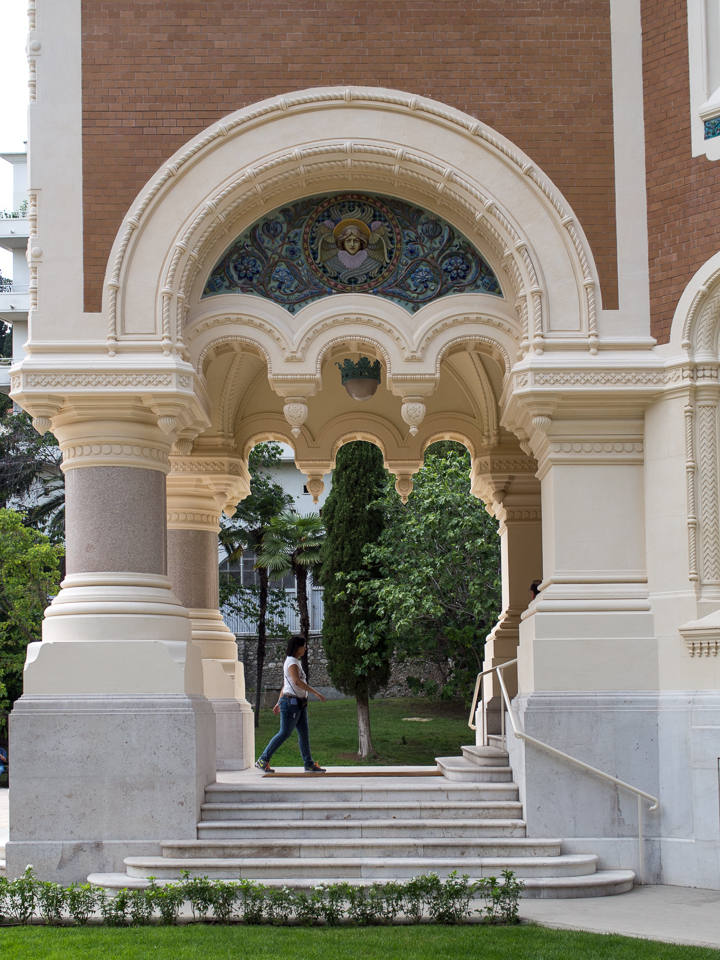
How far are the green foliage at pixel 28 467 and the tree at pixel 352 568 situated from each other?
8511 millimetres

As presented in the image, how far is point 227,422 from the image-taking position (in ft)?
47.2

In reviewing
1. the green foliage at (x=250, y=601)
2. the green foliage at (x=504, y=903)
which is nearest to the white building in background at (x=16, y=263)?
the green foliage at (x=250, y=601)

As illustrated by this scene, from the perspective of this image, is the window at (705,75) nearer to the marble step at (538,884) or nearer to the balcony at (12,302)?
the marble step at (538,884)

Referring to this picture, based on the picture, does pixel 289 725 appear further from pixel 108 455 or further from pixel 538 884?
pixel 538 884

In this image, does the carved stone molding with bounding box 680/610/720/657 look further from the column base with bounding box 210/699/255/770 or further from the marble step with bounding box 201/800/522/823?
the column base with bounding box 210/699/255/770

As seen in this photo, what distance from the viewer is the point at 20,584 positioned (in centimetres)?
2670

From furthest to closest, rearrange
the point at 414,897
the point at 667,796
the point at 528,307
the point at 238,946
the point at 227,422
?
1. the point at 227,422
2. the point at 528,307
3. the point at 667,796
4. the point at 414,897
5. the point at 238,946

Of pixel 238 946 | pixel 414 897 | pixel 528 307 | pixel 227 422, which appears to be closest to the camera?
pixel 238 946

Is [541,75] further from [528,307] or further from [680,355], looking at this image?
[680,355]

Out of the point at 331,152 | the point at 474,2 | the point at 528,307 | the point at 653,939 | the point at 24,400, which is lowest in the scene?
the point at 653,939

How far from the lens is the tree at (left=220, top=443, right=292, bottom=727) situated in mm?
31906

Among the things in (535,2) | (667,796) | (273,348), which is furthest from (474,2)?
(667,796)

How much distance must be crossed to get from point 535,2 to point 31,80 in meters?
4.84

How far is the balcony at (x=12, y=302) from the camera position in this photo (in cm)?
4859
